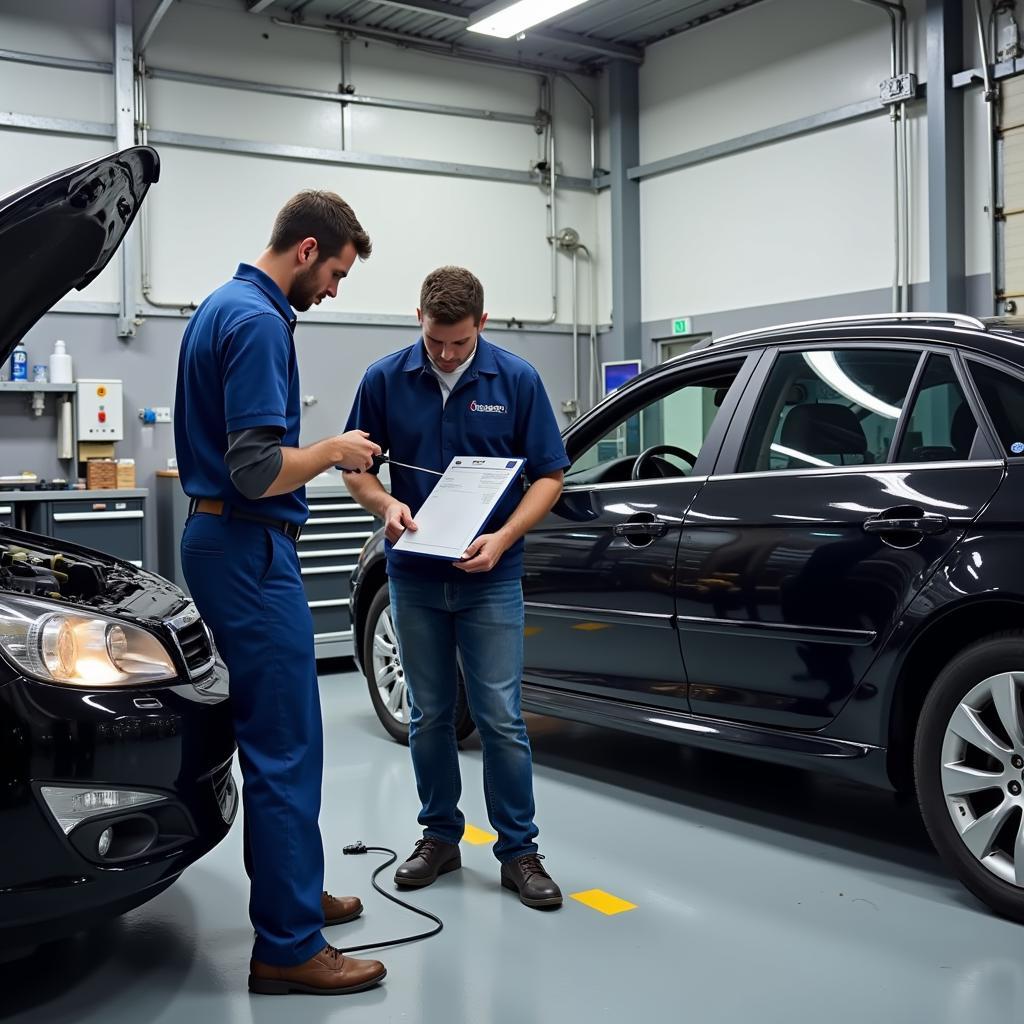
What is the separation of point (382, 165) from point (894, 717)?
245 inches

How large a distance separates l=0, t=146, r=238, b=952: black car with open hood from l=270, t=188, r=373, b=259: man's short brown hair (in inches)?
14.7

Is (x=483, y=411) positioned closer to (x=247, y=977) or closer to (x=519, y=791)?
(x=519, y=791)

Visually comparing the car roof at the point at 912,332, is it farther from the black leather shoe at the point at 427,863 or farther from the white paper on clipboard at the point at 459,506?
the black leather shoe at the point at 427,863

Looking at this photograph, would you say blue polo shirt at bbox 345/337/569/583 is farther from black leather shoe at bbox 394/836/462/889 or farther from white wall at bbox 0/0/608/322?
white wall at bbox 0/0/608/322

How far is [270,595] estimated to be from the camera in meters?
2.37

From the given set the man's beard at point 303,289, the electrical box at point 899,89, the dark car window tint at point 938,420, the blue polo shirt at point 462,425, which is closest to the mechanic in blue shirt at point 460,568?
the blue polo shirt at point 462,425

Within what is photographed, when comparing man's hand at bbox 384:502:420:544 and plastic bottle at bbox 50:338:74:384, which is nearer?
man's hand at bbox 384:502:420:544

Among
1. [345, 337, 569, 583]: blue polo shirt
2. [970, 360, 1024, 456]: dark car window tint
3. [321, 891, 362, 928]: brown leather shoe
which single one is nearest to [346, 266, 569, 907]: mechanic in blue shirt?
[345, 337, 569, 583]: blue polo shirt

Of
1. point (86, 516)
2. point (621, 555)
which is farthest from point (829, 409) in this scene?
point (86, 516)

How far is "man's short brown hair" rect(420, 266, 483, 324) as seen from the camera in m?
2.88

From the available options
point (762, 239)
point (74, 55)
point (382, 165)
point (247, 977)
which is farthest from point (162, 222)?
point (247, 977)

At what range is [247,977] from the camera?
8.23ft

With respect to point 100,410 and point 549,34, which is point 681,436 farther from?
point 549,34

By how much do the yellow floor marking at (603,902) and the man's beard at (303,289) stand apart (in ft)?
5.21
